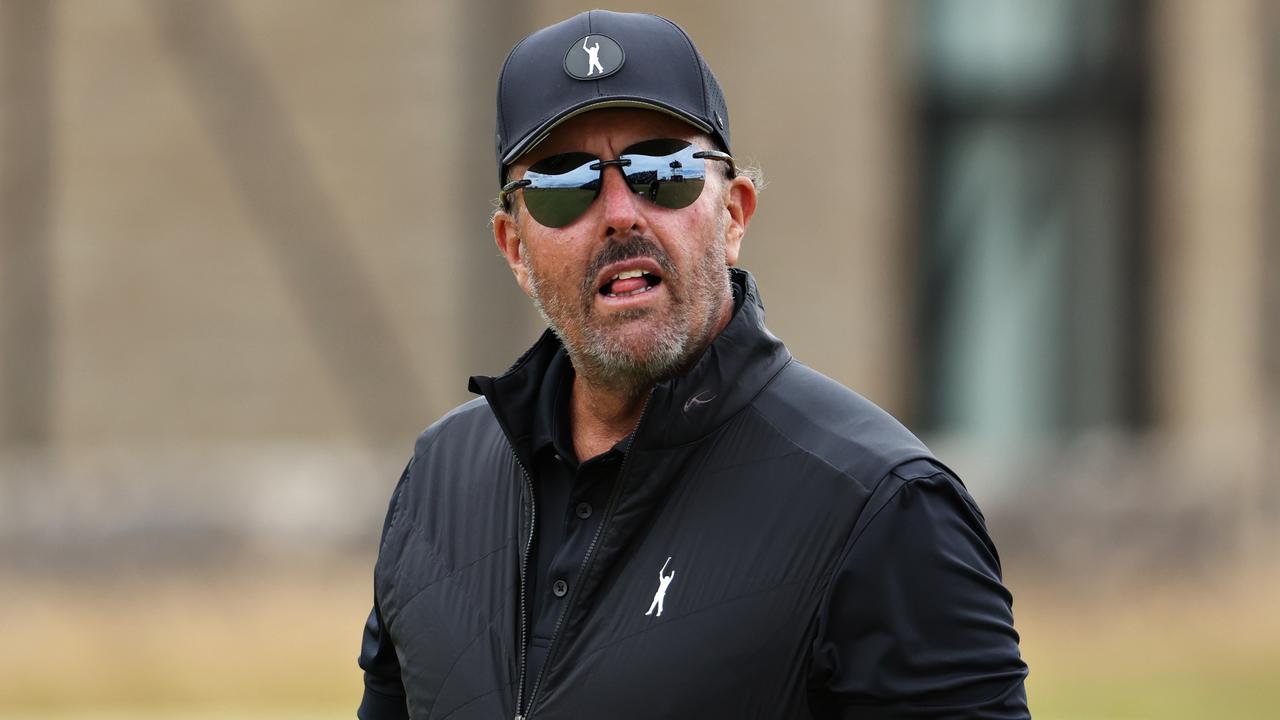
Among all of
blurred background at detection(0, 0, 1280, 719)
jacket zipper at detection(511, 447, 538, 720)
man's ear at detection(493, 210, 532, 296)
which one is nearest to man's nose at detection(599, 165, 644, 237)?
man's ear at detection(493, 210, 532, 296)

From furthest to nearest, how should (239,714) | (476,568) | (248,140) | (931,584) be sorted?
(248,140), (239,714), (476,568), (931,584)

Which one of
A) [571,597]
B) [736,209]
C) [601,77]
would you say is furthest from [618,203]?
[571,597]

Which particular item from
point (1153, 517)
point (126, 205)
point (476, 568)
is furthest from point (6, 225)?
point (476, 568)

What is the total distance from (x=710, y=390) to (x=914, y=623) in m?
0.46

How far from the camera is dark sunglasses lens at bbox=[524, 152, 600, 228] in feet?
8.86

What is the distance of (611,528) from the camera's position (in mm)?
2602

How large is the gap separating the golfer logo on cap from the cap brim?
0.14ft

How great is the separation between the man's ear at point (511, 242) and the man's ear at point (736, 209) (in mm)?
309

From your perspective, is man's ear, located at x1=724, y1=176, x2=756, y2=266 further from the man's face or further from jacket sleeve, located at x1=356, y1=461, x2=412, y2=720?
jacket sleeve, located at x1=356, y1=461, x2=412, y2=720

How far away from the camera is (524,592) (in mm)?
2691

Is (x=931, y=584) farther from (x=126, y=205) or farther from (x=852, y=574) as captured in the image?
(x=126, y=205)

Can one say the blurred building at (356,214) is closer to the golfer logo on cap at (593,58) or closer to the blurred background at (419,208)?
the blurred background at (419,208)

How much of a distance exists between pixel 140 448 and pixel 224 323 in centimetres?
110

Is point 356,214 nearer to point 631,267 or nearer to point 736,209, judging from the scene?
point 736,209
